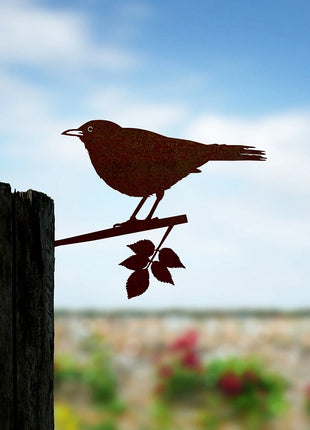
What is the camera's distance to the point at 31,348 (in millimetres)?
1090

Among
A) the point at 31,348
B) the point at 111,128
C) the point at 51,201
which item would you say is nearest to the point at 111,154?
the point at 111,128

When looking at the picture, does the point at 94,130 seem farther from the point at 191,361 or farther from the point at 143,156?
the point at 191,361

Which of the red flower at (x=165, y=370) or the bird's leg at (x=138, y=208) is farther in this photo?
the red flower at (x=165, y=370)

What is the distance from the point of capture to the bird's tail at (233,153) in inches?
47.6

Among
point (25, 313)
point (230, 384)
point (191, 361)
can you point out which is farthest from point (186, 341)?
point (25, 313)

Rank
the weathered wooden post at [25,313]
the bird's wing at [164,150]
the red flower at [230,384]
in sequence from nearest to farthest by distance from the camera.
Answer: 1. the weathered wooden post at [25,313]
2. the bird's wing at [164,150]
3. the red flower at [230,384]

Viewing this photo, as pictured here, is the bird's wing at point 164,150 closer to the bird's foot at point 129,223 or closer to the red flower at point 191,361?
the bird's foot at point 129,223

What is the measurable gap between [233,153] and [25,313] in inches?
18.3

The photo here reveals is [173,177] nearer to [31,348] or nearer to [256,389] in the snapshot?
[31,348]

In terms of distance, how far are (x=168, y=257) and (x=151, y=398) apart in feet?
10.5

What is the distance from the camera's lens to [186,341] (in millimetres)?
4309

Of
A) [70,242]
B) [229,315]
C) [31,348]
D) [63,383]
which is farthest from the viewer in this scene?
[229,315]

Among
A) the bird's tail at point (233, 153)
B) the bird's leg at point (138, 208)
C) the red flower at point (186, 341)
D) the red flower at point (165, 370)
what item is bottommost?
the red flower at point (165, 370)

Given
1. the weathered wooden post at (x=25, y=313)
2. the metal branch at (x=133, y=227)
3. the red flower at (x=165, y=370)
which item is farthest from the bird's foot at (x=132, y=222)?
the red flower at (x=165, y=370)
